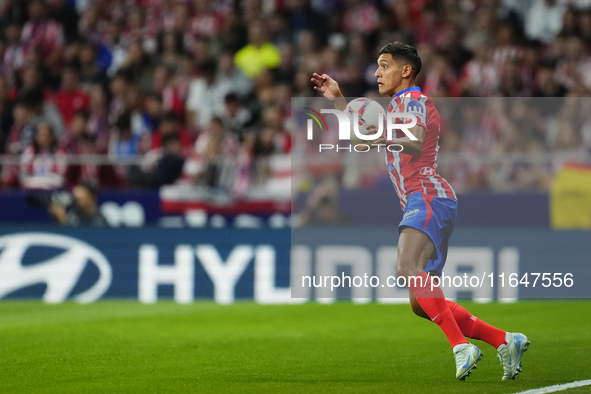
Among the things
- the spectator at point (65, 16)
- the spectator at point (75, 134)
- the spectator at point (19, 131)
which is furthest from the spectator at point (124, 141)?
the spectator at point (65, 16)

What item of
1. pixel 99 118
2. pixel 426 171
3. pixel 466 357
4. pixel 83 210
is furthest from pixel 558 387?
pixel 99 118

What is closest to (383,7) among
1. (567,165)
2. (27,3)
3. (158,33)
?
(158,33)

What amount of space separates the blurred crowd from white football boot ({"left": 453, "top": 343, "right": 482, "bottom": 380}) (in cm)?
552

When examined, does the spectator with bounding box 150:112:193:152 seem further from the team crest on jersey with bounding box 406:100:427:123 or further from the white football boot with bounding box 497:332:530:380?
the white football boot with bounding box 497:332:530:380

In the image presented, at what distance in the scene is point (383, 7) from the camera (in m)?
14.5

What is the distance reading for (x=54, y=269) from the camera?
10.8 metres

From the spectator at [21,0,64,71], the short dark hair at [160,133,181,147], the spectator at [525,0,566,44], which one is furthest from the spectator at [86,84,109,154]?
the spectator at [525,0,566,44]

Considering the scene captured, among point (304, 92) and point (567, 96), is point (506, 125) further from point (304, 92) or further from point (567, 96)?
point (304, 92)

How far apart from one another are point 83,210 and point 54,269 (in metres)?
0.96

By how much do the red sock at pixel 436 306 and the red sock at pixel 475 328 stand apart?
181mm

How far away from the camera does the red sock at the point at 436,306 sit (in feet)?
18.4

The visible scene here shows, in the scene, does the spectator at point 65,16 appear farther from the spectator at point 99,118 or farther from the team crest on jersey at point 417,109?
the team crest on jersey at point 417,109

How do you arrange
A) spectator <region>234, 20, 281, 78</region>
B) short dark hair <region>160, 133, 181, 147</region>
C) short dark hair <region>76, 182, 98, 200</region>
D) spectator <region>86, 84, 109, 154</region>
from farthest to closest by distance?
spectator <region>234, 20, 281, 78</region> < spectator <region>86, 84, 109, 154</region> < short dark hair <region>160, 133, 181, 147</region> < short dark hair <region>76, 182, 98, 200</region>

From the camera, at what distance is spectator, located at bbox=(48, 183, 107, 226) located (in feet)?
37.5
